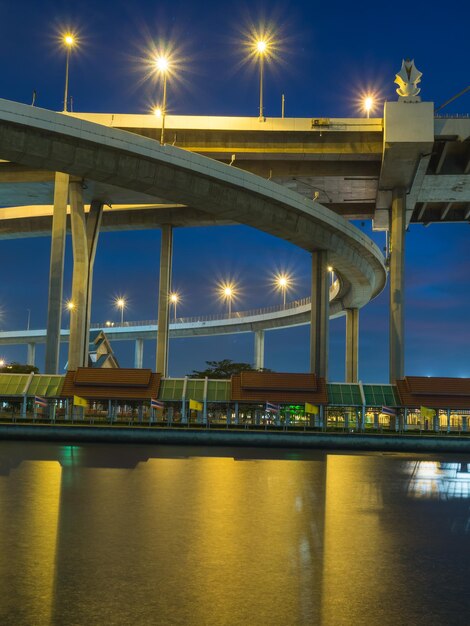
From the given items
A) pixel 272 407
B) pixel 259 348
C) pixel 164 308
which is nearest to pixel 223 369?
pixel 259 348

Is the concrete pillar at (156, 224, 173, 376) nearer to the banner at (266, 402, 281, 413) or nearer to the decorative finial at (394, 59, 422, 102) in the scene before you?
the banner at (266, 402, 281, 413)

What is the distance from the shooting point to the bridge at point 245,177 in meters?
35.6

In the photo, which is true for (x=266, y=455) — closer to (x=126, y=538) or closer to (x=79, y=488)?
(x=79, y=488)

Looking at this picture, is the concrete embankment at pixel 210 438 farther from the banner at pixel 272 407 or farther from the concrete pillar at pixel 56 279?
the concrete pillar at pixel 56 279

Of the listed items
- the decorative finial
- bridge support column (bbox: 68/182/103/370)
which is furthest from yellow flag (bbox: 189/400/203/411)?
the decorative finial

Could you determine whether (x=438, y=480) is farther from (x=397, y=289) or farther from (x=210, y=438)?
(x=397, y=289)

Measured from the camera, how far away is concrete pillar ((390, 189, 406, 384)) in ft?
147

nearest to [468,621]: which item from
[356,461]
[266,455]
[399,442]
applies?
[356,461]

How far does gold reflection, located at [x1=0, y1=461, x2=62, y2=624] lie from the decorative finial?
36.1 m

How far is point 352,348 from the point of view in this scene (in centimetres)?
7425

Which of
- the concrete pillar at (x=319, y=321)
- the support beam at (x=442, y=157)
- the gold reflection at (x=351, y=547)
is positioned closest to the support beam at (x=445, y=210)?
the support beam at (x=442, y=157)

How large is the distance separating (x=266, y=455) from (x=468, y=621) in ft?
66.9

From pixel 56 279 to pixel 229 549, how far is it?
37320mm

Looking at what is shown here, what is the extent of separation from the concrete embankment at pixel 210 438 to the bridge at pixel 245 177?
11118 mm
